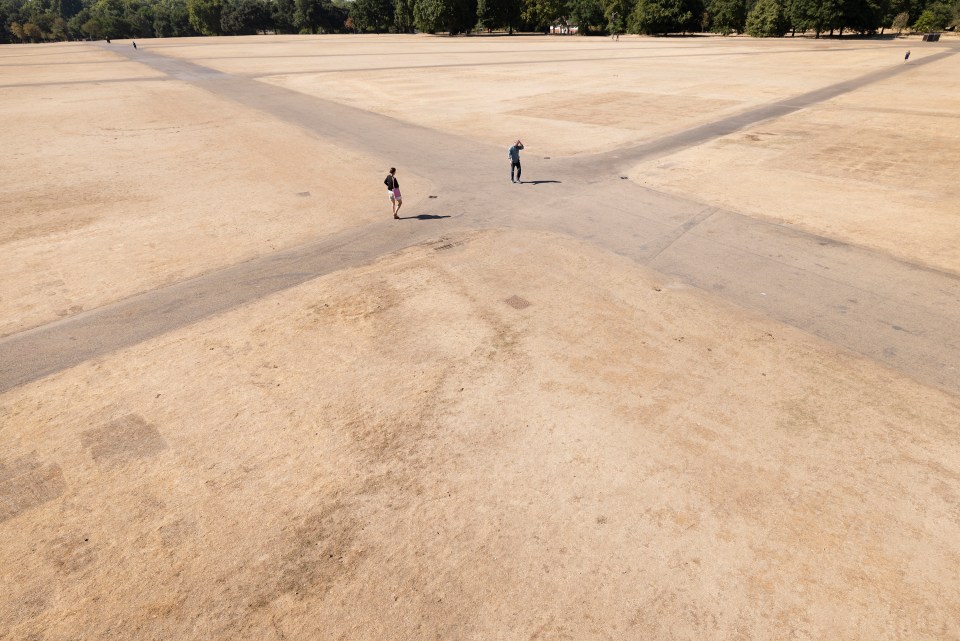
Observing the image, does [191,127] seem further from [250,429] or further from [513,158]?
[250,429]

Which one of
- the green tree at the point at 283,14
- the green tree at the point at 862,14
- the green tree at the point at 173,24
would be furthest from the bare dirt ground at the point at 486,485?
the green tree at the point at 173,24

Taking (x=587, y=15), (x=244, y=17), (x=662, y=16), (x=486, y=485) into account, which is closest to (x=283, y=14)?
(x=244, y=17)

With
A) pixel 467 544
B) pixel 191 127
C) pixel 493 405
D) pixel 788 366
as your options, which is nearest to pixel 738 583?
pixel 467 544

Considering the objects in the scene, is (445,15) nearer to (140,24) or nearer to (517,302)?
(517,302)

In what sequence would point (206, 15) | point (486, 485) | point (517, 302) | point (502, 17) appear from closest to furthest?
point (486, 485) → point (517, 302) → point (502, 17) → point (206, 15)

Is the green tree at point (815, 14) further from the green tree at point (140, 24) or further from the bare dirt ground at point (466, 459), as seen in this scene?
the green tree at point (140, 24)

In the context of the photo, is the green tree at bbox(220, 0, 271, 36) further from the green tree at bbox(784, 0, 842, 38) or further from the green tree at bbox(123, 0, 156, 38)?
the green tree at bbox(784, 0, 842, 38)
